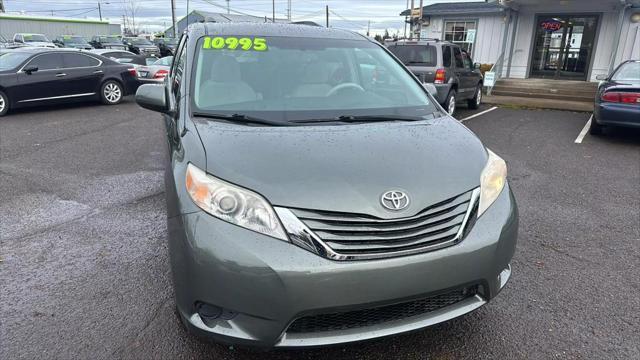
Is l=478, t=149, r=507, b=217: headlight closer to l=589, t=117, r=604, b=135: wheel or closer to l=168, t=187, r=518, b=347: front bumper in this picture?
l=168, t=187, r=518, b=347: front bumper

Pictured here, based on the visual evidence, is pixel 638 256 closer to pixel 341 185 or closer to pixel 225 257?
pixel 341 185

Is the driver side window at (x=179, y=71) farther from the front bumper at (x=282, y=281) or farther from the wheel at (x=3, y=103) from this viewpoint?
the wheel at (x=3, y=103)

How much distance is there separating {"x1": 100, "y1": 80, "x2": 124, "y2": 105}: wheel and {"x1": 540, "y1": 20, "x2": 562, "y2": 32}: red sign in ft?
48.5

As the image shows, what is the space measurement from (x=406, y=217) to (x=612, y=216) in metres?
3.58

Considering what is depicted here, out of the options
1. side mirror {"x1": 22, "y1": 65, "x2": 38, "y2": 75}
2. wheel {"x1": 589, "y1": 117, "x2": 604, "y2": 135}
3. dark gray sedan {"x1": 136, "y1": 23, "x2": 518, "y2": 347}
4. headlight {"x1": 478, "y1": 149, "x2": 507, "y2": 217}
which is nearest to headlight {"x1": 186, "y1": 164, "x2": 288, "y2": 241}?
dark gray sedan {"x1": 136, "y1": 23, "x2": 518, "y2": 347}

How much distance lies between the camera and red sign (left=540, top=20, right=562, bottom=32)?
652 inches

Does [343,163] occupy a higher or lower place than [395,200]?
higher

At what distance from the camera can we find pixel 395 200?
2.05 m

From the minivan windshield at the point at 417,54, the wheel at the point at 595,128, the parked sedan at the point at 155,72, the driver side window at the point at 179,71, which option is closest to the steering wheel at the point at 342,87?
the driver side window at the point at 179,71

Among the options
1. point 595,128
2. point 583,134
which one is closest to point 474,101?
point 583,134

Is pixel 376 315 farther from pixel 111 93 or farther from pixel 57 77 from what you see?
pixel 111 93

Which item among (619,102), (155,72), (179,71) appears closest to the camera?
(179,71)

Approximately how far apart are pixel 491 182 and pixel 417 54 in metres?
8.75

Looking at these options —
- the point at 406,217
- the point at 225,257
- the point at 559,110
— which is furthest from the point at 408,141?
the point at 559,110
